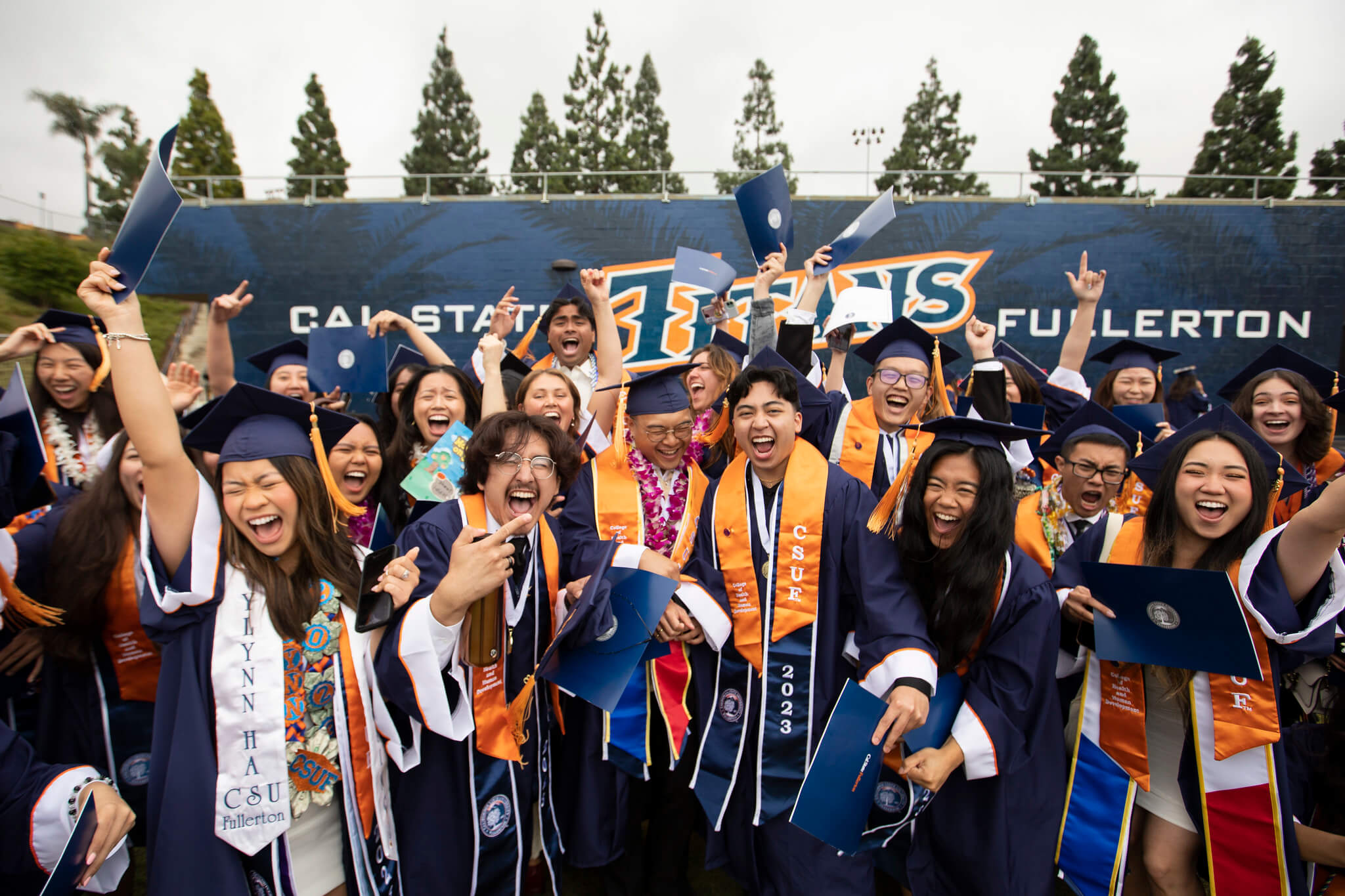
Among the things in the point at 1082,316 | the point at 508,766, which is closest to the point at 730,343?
the point at 1082,316

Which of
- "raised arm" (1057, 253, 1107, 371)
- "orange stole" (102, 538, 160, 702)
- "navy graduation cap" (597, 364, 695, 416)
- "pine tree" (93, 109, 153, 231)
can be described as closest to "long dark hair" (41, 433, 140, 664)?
"orange stole" (102, 538, 160, 702)

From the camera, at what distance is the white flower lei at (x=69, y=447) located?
2787 millimetres

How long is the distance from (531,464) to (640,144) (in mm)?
30784

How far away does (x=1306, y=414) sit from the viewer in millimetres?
3129

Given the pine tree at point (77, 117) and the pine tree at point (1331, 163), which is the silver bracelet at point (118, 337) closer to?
the pine tree at point (1331, 163)

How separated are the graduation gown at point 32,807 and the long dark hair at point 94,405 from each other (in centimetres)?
172

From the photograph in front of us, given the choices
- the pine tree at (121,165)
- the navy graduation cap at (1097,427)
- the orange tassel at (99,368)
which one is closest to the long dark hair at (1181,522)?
the navy graduation cap at (1097,427)

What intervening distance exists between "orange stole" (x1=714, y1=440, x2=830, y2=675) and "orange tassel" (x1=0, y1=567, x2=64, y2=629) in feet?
7.14

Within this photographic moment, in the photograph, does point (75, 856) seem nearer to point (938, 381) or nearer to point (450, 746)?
point (450, 746)

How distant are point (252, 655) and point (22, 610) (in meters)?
0.88

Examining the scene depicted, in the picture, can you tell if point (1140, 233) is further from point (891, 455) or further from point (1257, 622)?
point (1257, 622)

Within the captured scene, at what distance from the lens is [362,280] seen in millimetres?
12023

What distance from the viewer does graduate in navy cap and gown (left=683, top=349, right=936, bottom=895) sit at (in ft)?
7.25

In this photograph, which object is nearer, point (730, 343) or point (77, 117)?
point (730, 343)
